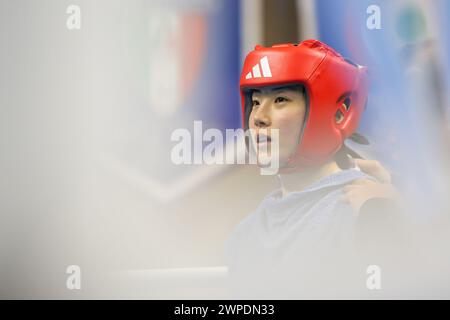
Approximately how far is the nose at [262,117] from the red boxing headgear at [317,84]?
78mm

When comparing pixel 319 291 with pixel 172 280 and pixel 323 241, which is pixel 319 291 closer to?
pixel 323 241

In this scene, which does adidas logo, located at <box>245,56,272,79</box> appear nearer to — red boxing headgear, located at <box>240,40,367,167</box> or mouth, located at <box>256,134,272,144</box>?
red boxing headgear, located at <box>240,40,367,167</box>

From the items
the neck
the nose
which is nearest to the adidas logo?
the nose

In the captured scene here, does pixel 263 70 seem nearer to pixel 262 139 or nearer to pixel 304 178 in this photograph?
pixel 262 139

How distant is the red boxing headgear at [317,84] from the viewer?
1789mm

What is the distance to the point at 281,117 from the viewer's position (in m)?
1.84

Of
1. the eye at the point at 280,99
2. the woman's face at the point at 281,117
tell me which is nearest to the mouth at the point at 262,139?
the woman's face at the point at 281,117

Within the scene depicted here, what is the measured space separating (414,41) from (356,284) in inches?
34.1

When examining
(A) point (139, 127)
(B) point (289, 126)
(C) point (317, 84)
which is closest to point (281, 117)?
(B) point (289, 126)

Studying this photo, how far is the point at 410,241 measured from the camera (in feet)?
6.34

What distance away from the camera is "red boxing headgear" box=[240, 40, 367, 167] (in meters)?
1.79

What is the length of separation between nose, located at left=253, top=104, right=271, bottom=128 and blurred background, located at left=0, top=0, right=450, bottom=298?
0.12 metres

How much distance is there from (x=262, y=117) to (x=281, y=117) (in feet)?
0.21

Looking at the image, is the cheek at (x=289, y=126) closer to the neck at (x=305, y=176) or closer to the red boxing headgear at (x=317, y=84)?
the red boxing headgear at (x=317, y=84)
